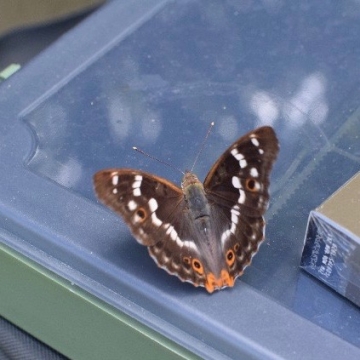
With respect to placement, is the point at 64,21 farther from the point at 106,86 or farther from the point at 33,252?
the point at 33,252

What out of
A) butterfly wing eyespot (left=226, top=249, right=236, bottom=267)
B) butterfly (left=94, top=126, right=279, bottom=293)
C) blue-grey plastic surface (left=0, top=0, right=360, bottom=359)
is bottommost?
blue-grey plastic surface (left=0, top=0, right=360, bottom=359)

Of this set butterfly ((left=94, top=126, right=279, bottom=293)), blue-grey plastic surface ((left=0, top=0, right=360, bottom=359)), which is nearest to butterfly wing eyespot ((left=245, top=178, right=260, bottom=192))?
butterfly ((left=94, top=126, right=279, bottom=293))

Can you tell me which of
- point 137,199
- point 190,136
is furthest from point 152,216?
point 190,136

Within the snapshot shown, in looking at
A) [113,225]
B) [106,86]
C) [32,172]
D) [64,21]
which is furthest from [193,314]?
[64,21]

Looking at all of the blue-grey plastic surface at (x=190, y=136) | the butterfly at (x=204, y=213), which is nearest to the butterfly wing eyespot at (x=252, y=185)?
the butterfly at (x=204, y=213)

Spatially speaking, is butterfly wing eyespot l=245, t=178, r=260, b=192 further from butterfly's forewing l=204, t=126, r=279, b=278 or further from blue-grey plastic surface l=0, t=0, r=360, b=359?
blue-grey plastic surface l=0, t=0, r=360, b=359

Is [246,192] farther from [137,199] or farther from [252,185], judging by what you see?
[137,199]
